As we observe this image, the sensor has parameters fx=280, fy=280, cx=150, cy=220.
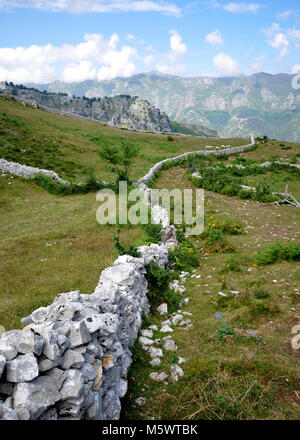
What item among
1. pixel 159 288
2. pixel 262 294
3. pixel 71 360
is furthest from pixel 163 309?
pixel 71 360

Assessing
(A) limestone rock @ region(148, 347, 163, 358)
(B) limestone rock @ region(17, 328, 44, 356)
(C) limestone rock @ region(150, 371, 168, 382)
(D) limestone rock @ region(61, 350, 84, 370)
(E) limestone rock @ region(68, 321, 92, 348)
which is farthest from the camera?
(A) limestone rock @ region(148, 347, 163, 358)

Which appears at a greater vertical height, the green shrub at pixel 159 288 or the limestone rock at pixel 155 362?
the green shrub at pixel 159 288

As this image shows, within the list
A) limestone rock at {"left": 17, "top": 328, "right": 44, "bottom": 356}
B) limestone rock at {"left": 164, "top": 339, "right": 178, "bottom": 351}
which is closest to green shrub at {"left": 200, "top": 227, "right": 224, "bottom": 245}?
limestone rock at {"left": 164, "top": 339, "right": 178, "bottom": 351}

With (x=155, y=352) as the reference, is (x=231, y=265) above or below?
above

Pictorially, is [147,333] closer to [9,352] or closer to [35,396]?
[35,396]

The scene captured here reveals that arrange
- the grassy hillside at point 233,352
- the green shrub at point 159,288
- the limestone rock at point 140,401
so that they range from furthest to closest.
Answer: the green shrub at point 159,288
the limestone rock at point 140,401
the grassy hillside at point 233,352

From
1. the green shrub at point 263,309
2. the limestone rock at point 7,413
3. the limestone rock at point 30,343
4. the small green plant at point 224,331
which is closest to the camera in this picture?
the limestone rock at point 7,413

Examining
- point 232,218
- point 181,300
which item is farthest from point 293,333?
point 232,218

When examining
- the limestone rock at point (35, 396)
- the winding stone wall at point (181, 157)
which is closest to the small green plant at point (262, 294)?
the limestone rock at point (35, 396)

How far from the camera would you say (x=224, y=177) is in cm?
2845

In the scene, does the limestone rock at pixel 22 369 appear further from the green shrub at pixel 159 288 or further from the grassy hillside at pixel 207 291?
the green shrub at pixel 159 288

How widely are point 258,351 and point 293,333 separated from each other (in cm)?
134

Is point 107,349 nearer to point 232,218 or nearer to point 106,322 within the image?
point 106,322

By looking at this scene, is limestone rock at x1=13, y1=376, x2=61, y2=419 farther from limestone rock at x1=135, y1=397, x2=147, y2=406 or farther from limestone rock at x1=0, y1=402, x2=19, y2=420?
limestone rock at x1=135, y1=397, x2=147, y2=406
